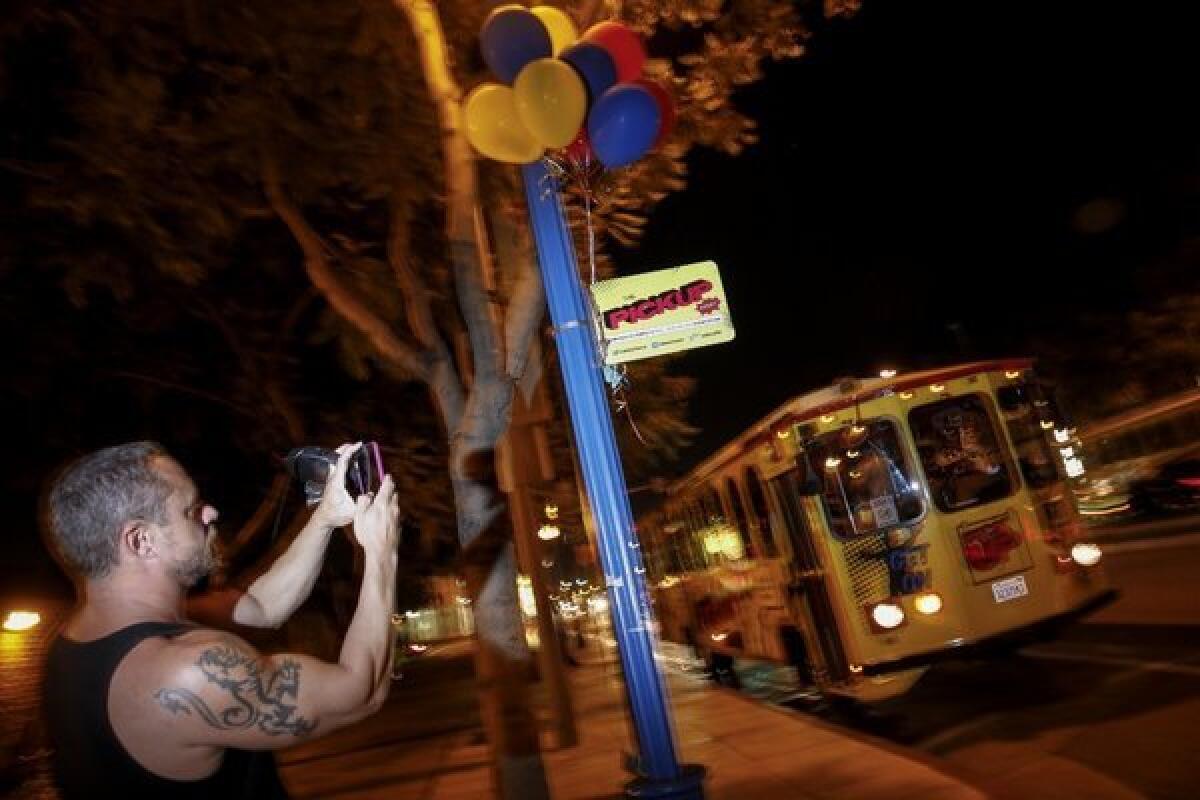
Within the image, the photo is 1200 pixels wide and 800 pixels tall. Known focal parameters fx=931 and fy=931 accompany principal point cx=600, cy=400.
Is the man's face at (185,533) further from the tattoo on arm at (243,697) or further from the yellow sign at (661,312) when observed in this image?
the yellow sign at (661,312)

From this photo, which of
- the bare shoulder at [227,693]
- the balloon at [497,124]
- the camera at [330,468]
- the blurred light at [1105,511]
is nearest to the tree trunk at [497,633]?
the balloon at [497,124]

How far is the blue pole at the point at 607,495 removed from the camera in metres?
3.52

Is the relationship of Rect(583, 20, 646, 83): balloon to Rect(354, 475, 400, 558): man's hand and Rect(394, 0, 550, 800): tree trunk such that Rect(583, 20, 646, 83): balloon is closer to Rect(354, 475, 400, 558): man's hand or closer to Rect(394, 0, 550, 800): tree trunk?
Rect(394, 0, 550, 800): tree trunk

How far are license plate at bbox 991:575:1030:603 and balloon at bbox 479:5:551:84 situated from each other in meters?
6.22

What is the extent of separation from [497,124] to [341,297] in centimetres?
177

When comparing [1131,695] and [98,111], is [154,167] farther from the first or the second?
[1131,695]

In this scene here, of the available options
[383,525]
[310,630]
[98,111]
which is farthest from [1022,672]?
[310,630]

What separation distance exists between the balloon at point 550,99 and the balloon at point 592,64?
0.15 m

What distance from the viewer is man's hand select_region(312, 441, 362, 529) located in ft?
8.54

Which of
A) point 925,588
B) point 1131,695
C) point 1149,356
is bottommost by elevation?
point 1131,695

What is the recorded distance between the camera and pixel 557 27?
174 inches

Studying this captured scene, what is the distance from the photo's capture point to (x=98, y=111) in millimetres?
6211

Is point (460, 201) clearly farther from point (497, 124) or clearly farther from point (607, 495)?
point (607, 495)

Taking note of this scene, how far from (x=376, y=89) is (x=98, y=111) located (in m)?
1.83
